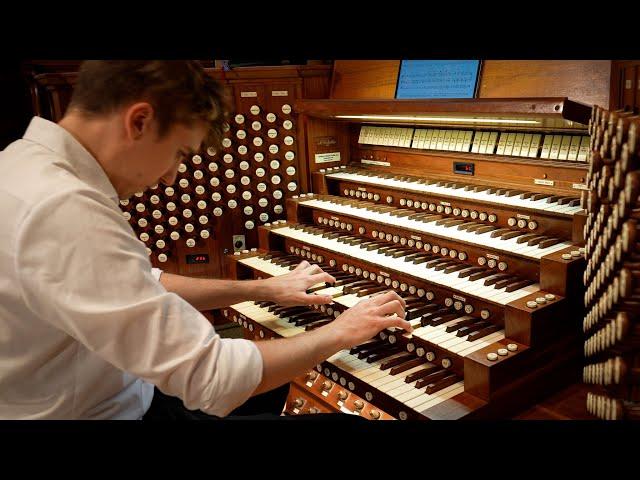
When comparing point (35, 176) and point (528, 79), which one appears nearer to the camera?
point (35, 176)

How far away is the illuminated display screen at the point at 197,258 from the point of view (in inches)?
141

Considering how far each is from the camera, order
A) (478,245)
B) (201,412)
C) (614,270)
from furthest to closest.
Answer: (478,245) → (201,412) → (614,270)

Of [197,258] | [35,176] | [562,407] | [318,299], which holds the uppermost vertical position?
[35,176]

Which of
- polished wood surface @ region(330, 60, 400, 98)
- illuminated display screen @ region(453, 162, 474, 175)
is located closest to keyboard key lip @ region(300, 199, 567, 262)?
illuminated display screen @ region(453, 162, 474, 175)

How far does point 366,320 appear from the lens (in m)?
1.55

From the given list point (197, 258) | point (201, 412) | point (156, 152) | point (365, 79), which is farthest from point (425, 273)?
point (197, 258)

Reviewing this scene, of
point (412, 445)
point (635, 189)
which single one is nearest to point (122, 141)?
point (412, 445)

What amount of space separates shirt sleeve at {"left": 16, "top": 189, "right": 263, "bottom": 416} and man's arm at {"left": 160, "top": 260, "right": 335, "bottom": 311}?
0.78 m

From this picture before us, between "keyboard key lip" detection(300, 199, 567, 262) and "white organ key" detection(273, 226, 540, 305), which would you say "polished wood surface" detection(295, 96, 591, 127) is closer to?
"keyboard key lip" detection(300, 199, 567, 262)

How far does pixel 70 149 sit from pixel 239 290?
A: 934mm

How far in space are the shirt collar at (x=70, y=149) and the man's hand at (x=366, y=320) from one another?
2.37 feet

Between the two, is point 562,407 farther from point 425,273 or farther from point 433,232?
point 433,232

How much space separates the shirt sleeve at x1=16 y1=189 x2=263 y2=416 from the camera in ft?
3.38

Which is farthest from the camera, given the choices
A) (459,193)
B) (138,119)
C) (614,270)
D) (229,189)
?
(229,189)
